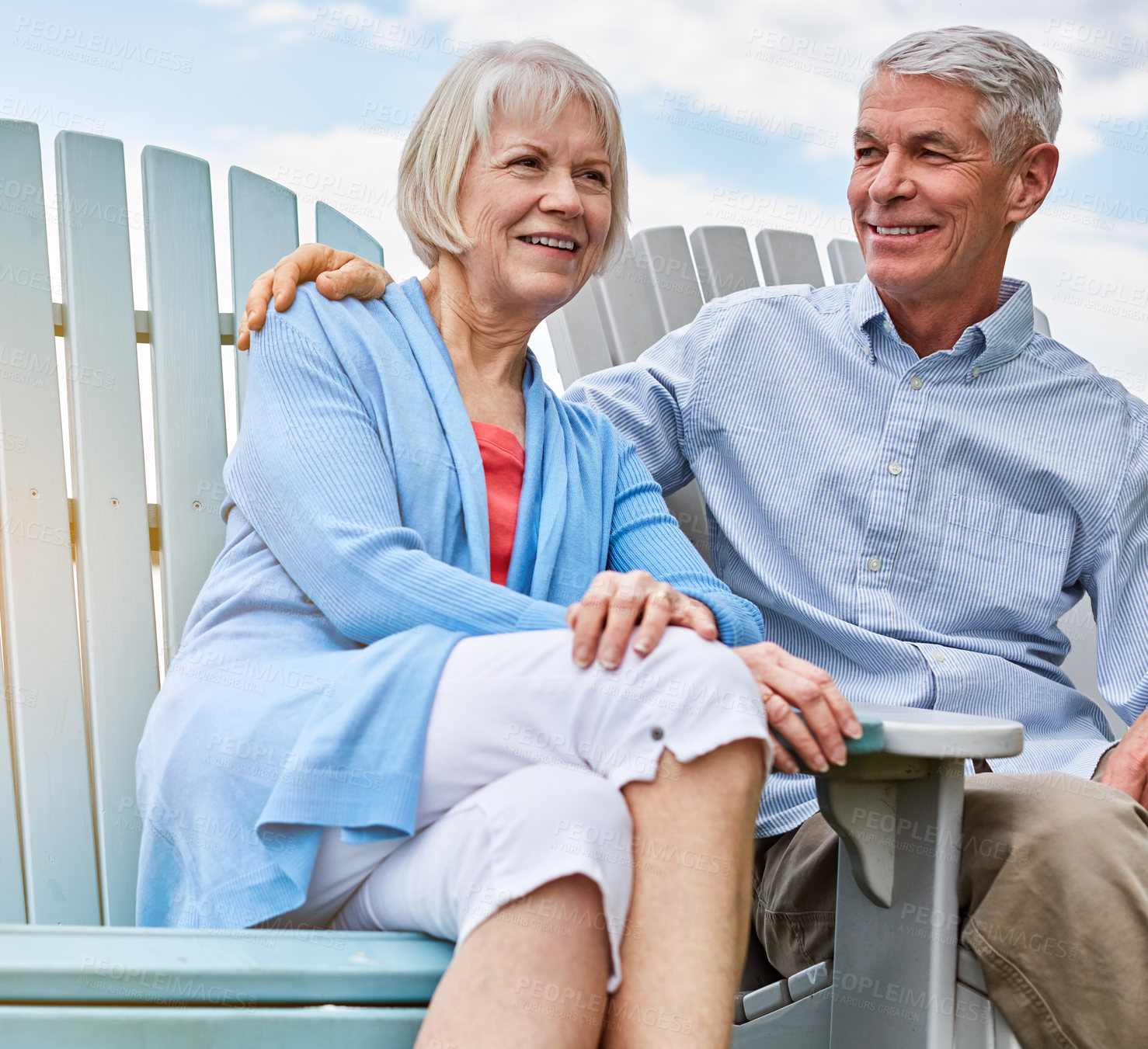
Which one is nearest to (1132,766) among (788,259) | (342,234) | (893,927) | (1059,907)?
(1059,907)

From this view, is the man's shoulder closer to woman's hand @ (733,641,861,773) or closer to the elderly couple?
the elderly couple

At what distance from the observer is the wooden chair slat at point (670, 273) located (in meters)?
2.17

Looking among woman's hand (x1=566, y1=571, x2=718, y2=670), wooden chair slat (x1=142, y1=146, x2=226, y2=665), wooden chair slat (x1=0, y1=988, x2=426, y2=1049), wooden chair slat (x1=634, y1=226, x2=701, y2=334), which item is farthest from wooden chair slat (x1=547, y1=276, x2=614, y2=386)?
wooden chair slat (x1=0, y1=988, x2=426, y2=1049)

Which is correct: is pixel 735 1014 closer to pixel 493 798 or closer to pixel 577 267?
pixel 493 798

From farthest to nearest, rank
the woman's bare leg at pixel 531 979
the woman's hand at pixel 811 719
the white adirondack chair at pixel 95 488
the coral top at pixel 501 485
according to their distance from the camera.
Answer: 1. the white adirondack chair at pixel 95 488
2. the coral top at pixel 501 485
3. the woman's hand at pixel 811 719
4. the woman's bare leg at pixel 531 979

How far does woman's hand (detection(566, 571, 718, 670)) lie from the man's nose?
971 millimetres

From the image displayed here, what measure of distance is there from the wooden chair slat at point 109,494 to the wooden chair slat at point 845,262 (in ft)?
4.82

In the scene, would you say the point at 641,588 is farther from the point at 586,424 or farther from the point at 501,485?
the point at 586,424

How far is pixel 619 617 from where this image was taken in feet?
3.51

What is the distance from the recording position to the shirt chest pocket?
1811mm


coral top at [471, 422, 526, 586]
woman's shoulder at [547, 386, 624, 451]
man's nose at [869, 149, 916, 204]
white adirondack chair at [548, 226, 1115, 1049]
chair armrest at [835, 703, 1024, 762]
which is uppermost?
man's nose at [869, 149, 916, 204]

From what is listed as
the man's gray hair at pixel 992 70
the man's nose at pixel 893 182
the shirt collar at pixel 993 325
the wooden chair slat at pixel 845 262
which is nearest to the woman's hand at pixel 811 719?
the shirt collar at pixel 993 325

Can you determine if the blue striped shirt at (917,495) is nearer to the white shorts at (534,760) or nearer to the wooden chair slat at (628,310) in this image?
the wooden chair slat at (628,310)

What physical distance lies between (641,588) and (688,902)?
0.29 m
